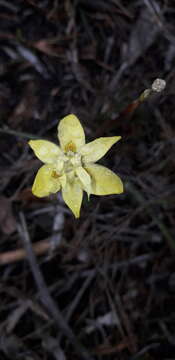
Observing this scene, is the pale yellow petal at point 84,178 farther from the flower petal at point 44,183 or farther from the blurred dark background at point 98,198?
the blurred dark background at point 98,198

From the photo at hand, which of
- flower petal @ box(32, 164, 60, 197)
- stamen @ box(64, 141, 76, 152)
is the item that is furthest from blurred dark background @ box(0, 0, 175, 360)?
flower petal @ box(32, 164, 60, 197)

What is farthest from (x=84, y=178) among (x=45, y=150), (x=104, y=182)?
(x=45, y=150)

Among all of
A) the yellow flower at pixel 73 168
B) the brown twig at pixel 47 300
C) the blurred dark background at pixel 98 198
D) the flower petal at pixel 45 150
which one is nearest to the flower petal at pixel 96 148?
the yellow flower at pixel 73 168

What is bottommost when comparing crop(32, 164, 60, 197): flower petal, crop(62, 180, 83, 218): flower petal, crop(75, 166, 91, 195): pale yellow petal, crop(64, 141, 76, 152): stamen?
crop(62, 180, 83, 218): flower petal

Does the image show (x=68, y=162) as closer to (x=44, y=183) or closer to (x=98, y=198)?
(x=44, y=183)

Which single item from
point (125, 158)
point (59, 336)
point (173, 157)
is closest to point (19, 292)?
point (59, 336)

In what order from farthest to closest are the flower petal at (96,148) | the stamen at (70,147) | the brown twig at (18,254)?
the brown twig at (18,254) < the stamen at (70,147) < the flower petal at (96,148)

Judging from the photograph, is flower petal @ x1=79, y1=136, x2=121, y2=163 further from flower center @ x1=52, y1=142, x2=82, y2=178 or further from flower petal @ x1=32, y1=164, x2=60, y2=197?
flower petal @ x1=32, y1=164, x2=60, y2=197

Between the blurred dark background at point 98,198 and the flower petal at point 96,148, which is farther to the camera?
the blurred dark background at point 98,198
